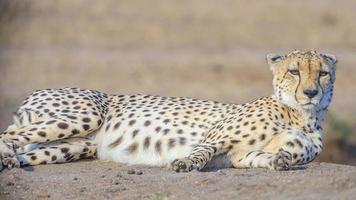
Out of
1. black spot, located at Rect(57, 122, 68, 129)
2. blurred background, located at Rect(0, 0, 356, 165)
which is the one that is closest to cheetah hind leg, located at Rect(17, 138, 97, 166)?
black spot, located at Rect(57, 122, 68, 129)

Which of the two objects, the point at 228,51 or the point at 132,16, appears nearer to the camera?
the point at 228,51

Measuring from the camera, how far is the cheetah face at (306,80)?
734 cm

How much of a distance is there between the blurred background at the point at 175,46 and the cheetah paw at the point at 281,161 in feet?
21.4

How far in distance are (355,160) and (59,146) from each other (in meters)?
5.51

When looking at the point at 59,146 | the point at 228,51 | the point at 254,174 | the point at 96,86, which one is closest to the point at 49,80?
the point at 96,86

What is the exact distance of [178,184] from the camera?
6.46 metres

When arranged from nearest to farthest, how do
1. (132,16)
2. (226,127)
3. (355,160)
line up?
(226,127) < (355,160) < (132,16)

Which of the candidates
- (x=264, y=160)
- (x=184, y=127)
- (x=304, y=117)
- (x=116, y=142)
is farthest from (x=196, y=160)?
(x=116, y=142)

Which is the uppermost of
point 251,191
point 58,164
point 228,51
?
point 251,191

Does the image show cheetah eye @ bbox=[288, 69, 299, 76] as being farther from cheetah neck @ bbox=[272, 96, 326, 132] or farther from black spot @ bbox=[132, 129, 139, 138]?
black spot @ bbox=[132, 129, 139, 138]

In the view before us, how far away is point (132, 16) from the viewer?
22.0 metres

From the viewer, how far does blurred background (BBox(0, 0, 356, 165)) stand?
1684 cm

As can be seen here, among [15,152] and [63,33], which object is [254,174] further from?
[63,33]

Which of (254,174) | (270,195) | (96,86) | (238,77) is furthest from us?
(238,77)
